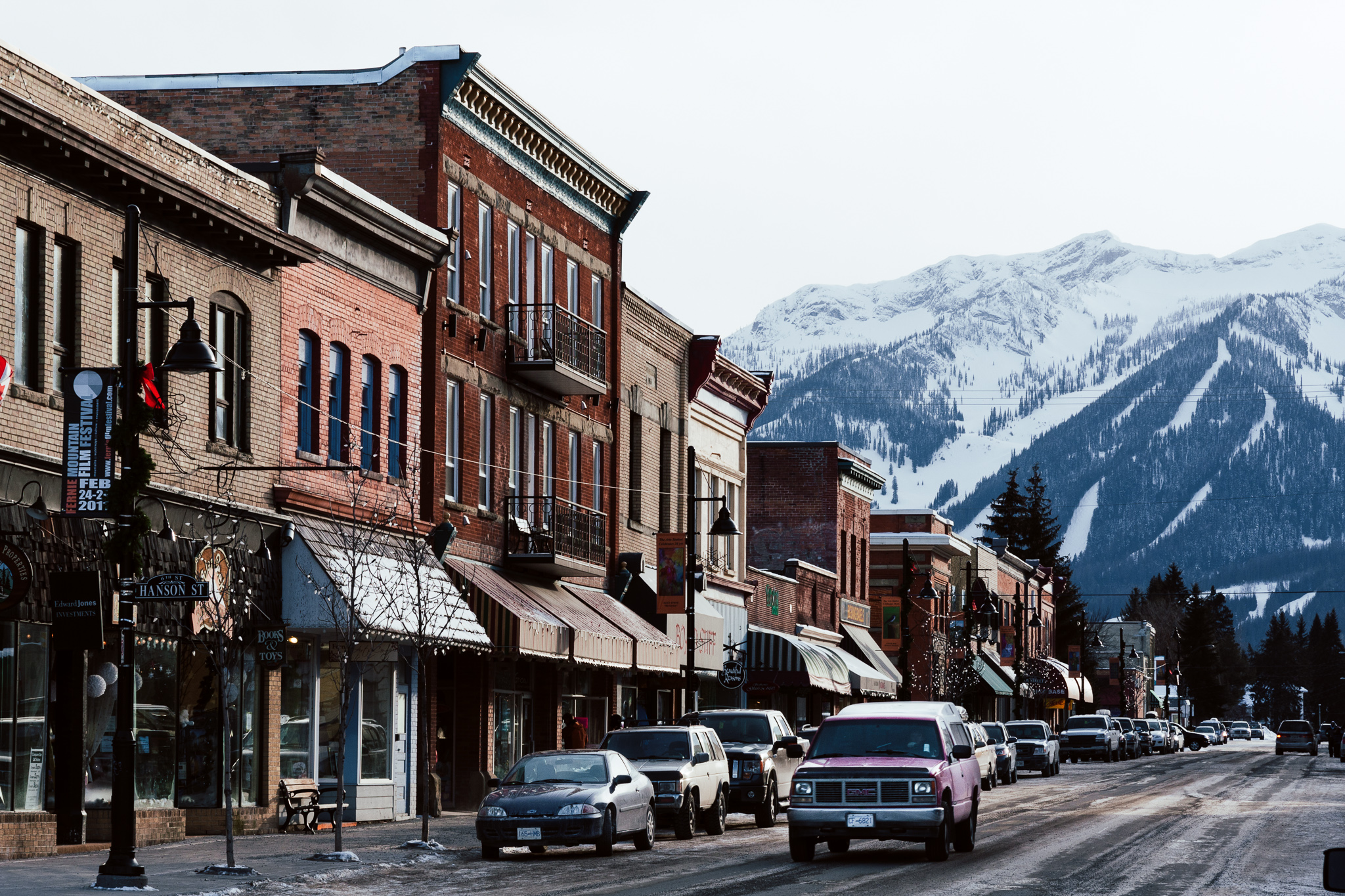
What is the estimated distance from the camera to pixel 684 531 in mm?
51812

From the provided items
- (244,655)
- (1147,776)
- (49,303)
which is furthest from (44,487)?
(1147,776)

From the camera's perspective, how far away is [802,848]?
80.2ft

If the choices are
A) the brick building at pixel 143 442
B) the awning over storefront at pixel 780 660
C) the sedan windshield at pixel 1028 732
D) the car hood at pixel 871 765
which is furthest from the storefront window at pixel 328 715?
the sedan windshield at pixel 1028 732

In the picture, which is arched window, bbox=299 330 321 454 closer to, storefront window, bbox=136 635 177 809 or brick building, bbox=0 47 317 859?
brick building, bbox=0 47 317 859

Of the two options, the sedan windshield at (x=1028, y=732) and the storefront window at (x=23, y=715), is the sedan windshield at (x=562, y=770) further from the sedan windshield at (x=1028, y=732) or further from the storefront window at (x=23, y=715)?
the sedan windshield at (x=1028, y=732)

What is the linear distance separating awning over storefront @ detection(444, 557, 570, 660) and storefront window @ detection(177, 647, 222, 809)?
7.17 metres

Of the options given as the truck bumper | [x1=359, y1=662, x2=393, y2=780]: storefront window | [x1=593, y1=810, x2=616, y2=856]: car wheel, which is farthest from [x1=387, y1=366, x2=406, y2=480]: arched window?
the truck bumper

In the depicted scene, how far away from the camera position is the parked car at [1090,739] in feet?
262

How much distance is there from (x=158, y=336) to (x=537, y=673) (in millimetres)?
15760

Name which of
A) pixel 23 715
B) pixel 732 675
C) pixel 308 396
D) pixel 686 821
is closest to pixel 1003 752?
pixel 732 675

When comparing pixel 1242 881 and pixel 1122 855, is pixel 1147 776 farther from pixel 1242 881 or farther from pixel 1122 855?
pixel 1242 881

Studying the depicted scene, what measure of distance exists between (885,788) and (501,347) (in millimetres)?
16704

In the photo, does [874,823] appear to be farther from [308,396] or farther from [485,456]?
[485,456]

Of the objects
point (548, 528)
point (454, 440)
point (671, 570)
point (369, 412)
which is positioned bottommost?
point (671, 570)
